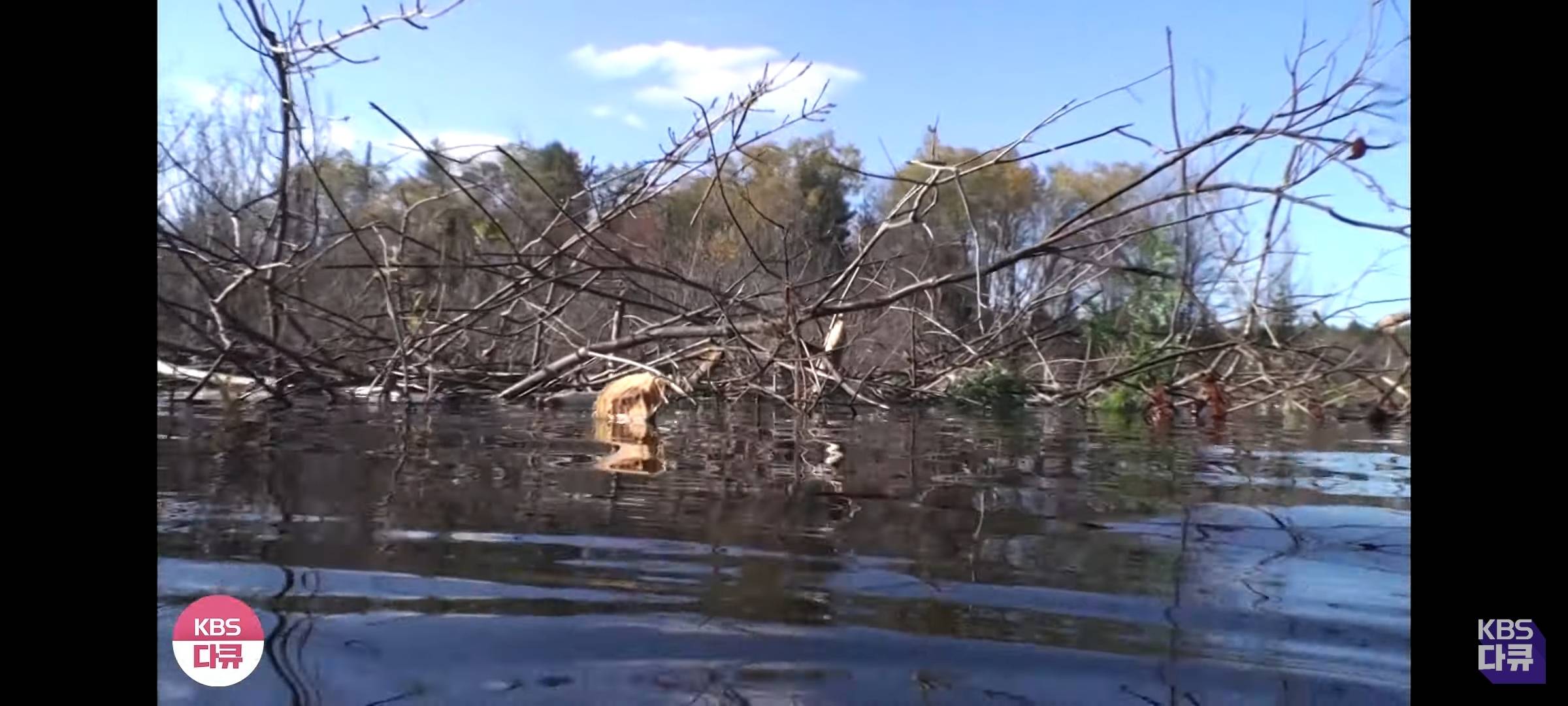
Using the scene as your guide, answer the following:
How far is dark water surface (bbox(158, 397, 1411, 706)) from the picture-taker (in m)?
1.51

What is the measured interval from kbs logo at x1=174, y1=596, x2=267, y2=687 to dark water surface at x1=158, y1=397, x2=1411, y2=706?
23 mm

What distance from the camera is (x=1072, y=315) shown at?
21.8 feet

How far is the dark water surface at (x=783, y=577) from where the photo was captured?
1507 millimetres

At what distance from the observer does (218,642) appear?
1611 millimetres

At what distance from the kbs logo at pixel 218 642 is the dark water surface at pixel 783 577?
23mm

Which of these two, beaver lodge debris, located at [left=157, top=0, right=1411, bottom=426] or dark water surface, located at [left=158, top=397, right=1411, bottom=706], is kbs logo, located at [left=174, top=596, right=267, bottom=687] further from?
beaver lodge debris, located at [left=157, top=0, right=1411, bottom=426]

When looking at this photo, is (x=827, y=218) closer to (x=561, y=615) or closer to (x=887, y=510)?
(x=887, y=510)
